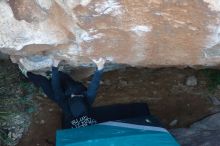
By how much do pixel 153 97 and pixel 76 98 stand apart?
1.14ft

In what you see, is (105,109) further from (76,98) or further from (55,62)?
(55,62)

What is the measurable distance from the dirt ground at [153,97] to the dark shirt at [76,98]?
0.15 meters

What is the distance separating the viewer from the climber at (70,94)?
1593 millimetres

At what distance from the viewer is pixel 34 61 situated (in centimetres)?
153

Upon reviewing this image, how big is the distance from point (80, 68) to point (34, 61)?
0.20m

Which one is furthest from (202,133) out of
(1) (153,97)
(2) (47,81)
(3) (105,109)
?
(2) (47,81)

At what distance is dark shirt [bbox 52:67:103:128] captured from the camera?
5.23ft

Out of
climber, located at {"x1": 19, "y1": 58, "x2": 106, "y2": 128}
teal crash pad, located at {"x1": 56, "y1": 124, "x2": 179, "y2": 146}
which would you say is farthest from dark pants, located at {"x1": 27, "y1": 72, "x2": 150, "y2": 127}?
teal crash pad, located at {"x1": 56, "y1": 124, "x2": 179, "y2": 146}

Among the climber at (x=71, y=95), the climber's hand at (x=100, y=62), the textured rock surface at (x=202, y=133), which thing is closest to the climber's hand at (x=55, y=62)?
the climber at (x=71, y=95)

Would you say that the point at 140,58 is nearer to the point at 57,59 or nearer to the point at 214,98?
the point at 57,59

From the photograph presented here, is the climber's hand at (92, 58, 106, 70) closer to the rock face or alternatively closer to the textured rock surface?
the rock face

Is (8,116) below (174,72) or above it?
below

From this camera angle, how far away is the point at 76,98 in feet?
5.25

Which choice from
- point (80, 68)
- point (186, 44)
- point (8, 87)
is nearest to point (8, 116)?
point (8, 87)
